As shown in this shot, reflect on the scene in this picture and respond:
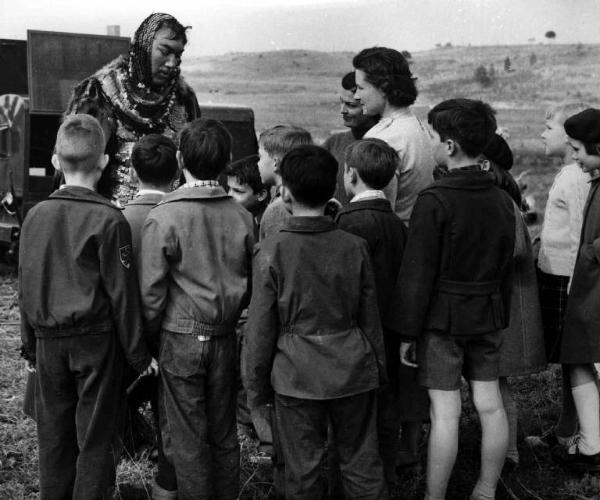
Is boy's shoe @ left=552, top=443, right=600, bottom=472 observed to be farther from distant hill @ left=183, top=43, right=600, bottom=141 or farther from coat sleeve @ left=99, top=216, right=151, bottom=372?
distant hill @ left=183, top=43, right=600, bottom=141

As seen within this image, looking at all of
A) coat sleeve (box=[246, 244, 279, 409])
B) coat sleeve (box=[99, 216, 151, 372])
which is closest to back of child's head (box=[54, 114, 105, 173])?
coat sleeve (box=[99, 216, 151, 372])

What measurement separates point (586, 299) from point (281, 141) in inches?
64.6

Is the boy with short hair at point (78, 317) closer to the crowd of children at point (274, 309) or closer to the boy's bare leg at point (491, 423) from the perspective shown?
the crowd of children at point (274, 309)

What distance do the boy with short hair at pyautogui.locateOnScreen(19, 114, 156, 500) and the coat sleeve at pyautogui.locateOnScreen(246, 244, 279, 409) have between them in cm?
44

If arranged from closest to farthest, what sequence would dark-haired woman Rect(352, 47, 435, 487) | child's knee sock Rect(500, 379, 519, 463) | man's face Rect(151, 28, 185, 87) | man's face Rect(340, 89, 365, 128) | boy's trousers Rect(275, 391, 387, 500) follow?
boy's trousers Rect(275, 391, 387, 500), dark-haired woman Rect(352, 47, 435, 487), child's knee sock Rect(500, 379, 519, 463), man's face Rect(151, 28, 185, 87), man's face Rect(340, 89, 365, 128)

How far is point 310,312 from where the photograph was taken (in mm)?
2770

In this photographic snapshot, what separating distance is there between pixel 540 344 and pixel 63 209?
2.27 meters

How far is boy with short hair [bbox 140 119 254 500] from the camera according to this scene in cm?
291

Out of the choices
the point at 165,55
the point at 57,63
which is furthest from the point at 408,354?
the point at 57,63

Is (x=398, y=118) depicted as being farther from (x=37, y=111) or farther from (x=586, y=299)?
(x=37, y=111)

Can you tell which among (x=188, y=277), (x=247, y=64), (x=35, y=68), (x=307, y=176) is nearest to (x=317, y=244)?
(x=307, y=176)

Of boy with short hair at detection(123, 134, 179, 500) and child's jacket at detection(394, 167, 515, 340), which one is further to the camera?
boy with short hair at detection(123, 134, 179, 500)

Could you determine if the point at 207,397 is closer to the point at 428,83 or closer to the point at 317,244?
the point at 317,244

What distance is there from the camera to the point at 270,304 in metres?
2.78
